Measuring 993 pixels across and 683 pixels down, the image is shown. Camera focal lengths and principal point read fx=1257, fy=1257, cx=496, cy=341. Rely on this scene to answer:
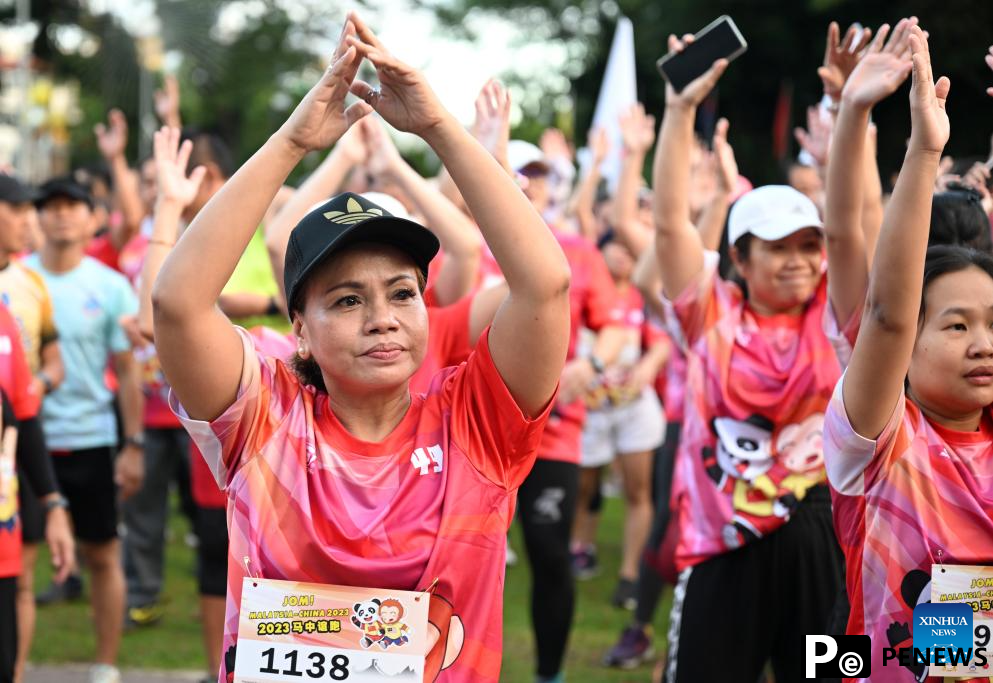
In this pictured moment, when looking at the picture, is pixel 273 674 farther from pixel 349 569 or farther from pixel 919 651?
pixel 919 651

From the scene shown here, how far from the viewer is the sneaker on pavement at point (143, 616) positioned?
7.64 m

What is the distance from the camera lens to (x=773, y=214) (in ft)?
15.1

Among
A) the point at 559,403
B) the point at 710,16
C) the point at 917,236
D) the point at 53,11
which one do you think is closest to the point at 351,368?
the point at 917,236

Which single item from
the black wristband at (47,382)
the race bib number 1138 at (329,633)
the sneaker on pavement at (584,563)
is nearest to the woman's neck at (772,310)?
the race bib number 1138 at (329,633)

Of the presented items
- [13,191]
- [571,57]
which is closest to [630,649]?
[13,191]

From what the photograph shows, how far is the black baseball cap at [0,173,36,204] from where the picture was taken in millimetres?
5691

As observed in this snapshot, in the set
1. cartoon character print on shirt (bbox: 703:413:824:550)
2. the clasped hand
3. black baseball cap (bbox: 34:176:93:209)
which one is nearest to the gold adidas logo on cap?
the clasped hand

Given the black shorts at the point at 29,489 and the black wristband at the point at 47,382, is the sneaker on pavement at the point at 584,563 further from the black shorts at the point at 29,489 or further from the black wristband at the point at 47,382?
the black shorts at the point at 29,489

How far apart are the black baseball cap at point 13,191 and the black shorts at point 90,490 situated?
5.00 ft

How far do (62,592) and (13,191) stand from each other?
3.45 m

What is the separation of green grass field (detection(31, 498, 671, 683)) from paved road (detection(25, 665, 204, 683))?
0.13 meters

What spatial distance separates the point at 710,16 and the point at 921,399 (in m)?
22.7

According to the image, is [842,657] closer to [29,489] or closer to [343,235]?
[343,235]

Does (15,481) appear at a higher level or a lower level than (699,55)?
lower
